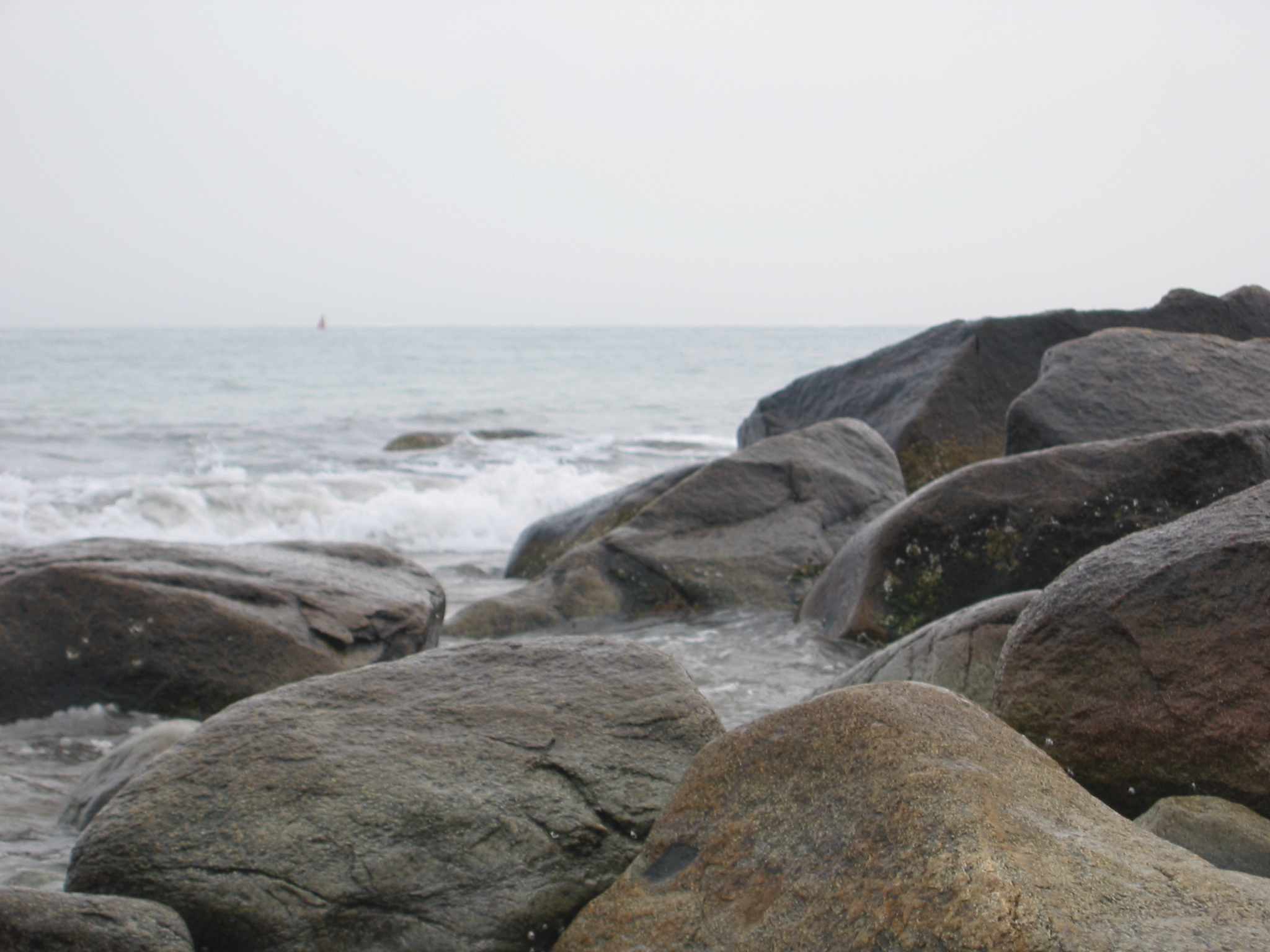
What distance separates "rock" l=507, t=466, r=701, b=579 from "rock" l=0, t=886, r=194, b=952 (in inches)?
194

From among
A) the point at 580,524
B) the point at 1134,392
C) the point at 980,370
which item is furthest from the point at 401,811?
the point at 980,370

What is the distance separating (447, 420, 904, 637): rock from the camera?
6180 mm

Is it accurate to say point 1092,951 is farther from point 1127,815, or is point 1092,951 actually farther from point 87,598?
point 87,598

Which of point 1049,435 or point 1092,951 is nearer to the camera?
point 1092,951

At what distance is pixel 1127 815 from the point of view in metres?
2.73

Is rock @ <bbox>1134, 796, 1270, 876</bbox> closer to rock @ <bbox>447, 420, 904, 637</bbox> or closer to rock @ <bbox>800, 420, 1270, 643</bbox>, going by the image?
rock @ <bbox>800, 420, 1270, 643</bbox>

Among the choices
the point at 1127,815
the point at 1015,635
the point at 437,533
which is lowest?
the point at 437,533

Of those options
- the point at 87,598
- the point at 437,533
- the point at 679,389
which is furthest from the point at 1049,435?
the point at 679,389

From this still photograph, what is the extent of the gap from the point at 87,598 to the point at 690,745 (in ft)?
9.87

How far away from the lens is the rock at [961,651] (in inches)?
137

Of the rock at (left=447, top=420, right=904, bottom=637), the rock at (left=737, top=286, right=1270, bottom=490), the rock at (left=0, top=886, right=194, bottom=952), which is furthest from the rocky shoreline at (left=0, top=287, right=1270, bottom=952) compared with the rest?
the rock at (left=737, top=286, right=1270, bottom=490)

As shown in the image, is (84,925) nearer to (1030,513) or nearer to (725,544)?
(1030,513)

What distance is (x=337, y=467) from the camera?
1460 cm

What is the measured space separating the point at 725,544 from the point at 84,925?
4.76 metres
